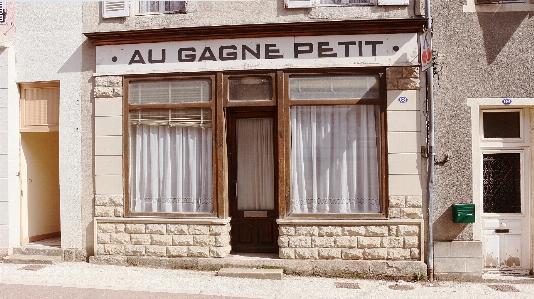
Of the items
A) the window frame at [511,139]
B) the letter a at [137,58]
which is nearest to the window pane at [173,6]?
the letter a at [137,58]

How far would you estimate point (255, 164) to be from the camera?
28.5ft

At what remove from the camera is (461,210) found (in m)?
7.75

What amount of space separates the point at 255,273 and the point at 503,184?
13.6 feet

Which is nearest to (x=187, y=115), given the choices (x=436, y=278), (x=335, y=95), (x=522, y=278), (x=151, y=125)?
(x=151, y=125)

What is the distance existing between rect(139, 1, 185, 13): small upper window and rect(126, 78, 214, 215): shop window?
120cm

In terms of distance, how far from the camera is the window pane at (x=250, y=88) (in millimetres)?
8273

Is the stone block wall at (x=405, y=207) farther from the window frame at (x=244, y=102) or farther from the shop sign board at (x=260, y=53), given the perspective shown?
the window frame at (x=244, y=102)

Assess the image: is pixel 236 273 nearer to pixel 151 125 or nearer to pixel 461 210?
pixel 151 125

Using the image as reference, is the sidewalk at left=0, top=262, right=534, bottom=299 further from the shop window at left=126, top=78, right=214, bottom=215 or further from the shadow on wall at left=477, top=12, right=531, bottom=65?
the shadow on wall at left=477, top=12, right=531, bottom=65

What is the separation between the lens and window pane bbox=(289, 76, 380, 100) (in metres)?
8.10

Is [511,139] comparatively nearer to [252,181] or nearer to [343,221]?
[343,221]

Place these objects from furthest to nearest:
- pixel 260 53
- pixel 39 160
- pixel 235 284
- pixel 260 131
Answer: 1. pixel 39 160
2. pixel 260 131
3. pixel 260 53
4. pixel 235 284

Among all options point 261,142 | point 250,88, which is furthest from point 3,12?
point 261,142

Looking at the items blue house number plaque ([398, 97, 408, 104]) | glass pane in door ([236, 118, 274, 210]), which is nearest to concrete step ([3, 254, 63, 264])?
glass pane in door ([236, 118, 274, 210])
